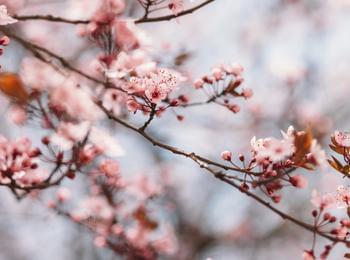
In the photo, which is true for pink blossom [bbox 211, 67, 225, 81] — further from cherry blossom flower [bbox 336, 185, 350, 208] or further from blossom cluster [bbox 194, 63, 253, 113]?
cherry blossom flower [bbox 336, 185, 350, 208]

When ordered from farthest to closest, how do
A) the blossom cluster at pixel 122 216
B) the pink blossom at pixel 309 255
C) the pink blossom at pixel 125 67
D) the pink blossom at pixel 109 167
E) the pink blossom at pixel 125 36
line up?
the blossom cluster at pixel 122 216 → the pink blossom at pixel 125 36 → the pink blossom at pixel 109 167 → the pink blossom at pixel 125 67 → the pink blossom at pixel 309 255

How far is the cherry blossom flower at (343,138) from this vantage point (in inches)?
66.2

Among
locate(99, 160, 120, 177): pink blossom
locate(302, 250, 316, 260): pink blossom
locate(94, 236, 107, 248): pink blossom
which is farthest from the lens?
locate(94, 236, 107, 248): pink blossom

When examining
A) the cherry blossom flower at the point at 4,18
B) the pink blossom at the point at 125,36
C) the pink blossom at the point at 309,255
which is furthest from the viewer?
the pink blossom at the point at 125,36

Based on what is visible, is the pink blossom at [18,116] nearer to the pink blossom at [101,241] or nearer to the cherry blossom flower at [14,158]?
the cherry blossom flower at [14,158]

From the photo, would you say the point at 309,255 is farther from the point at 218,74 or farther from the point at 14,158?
the point at 14,158

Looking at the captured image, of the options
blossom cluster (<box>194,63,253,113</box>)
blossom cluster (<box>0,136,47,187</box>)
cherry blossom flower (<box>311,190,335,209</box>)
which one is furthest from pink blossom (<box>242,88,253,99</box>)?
blossom cluster (<box>0,136,47,187</box>)

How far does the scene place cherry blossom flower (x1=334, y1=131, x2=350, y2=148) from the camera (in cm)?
168

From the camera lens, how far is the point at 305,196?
5.96 meters

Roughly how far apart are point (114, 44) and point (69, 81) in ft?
0.83

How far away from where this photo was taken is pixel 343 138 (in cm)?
169

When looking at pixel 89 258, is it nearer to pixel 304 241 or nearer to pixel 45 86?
pixel 304 241

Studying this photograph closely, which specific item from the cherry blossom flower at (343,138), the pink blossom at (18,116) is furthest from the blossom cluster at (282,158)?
the pink blossom at (18,116)

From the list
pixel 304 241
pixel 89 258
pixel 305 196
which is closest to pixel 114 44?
pixel 89 258
